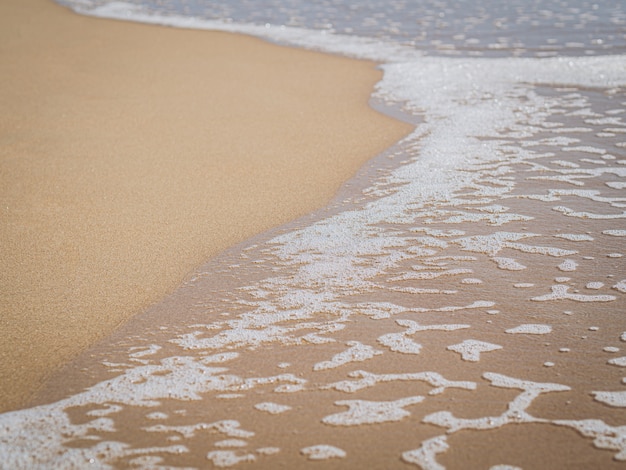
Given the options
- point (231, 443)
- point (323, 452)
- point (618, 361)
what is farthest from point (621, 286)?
point (231, 443)

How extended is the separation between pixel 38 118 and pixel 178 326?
3.34 metres

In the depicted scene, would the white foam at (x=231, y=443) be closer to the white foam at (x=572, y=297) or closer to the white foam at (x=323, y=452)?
the white foam at (x=323, y=452)

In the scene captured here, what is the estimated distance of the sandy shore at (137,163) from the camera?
313 cm

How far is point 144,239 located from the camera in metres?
3.69

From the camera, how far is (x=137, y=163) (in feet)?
15.6

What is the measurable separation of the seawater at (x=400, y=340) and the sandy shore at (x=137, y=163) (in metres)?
0.20

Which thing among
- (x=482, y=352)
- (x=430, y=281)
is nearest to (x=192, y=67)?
(x=430, y=281)

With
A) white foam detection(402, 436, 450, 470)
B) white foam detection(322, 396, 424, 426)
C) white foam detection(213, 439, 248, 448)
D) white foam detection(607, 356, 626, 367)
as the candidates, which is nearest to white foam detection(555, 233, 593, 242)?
white foam detection(607, 356, 626, 367)

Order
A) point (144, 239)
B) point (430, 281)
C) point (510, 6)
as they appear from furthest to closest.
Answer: point (510, 6), point (144, 239), point (430, 281)

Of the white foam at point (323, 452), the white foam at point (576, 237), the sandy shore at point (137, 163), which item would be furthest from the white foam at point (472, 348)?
the sandy shore at point (137, 163)

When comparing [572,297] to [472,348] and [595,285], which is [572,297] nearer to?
[595,285]

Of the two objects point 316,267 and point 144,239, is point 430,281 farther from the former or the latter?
point 144,239

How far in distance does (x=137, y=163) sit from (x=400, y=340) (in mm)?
2645

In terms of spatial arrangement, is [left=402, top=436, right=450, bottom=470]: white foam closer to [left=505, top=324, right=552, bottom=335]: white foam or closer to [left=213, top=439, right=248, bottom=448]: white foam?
[left=213, top=439, right=248, bottom=448]: white foam
